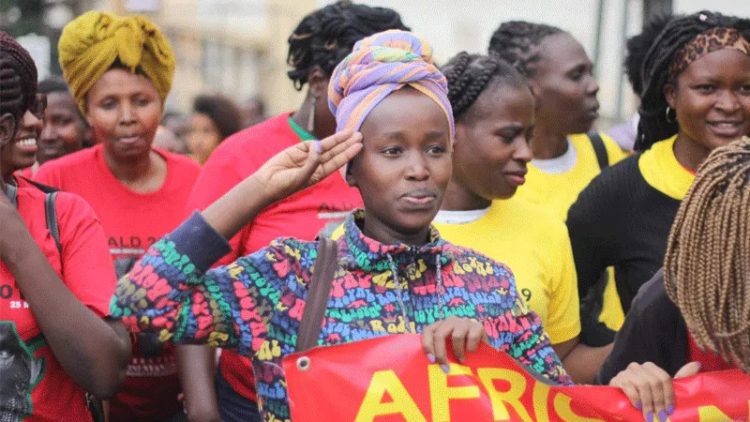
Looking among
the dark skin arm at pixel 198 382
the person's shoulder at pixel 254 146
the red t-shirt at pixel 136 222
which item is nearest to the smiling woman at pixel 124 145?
the red t-shirt at pixel 136 222

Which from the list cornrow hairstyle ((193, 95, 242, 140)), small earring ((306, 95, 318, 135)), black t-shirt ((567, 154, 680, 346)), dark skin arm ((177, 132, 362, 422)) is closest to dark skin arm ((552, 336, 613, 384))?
black t-shirt ((567, 154, 680, 346))

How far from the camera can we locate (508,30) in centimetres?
632

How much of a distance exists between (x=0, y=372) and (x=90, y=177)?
1783 millimetres

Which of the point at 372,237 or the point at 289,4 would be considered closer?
the point at 372,237

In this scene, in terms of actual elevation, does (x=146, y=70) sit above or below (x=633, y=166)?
above

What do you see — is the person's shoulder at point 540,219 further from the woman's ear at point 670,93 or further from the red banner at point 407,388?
the red banner at point 407,388

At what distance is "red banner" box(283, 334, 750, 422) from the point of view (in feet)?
9.87

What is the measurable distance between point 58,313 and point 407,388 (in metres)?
1.08

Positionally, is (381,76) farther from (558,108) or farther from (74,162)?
(558,108)

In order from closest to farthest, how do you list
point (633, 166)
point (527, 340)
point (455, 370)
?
point (455, 370) → point (527, 340) → point (633, 166)

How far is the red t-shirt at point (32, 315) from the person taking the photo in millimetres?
3412

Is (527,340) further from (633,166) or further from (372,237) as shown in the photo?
(633,166)

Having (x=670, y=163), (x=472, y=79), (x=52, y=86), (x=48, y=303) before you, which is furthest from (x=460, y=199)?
(x=52, y=86)

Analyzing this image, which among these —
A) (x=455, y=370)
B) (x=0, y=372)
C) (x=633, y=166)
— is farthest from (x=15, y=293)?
(x=633, y=166)
